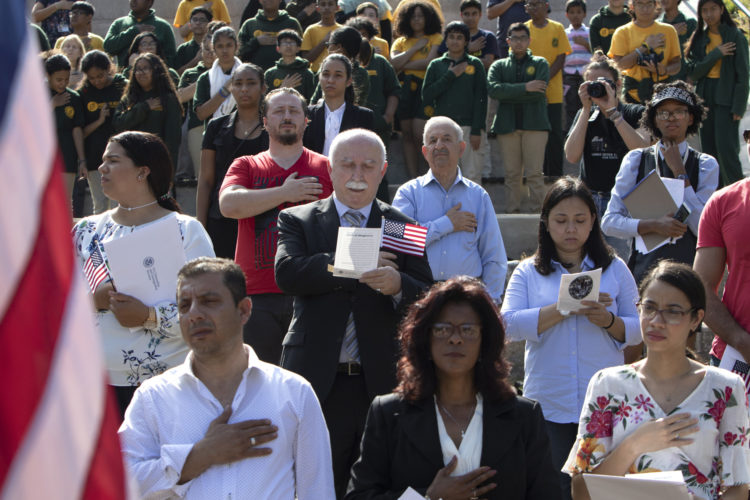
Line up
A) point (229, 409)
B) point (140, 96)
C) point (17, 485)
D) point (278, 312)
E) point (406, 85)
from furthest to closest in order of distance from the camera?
point (406, 85) < point (140, 96) < point (278, 312) < point (229, 409) < point (17, 485)

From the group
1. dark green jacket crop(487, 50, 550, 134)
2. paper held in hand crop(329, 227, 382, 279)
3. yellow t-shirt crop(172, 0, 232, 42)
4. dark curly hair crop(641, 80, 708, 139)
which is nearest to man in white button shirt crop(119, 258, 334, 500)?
paper held in hand crop(329, 227, 382, 279)

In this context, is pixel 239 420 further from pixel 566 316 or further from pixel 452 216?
pixel 452 216

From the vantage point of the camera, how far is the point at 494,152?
11.4 metres

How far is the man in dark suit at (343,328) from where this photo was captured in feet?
15.1

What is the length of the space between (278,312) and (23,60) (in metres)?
4.56

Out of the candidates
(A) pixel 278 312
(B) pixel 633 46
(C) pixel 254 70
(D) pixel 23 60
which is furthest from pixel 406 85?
(D) pixel 23 60

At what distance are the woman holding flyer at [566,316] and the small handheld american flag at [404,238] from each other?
1.88 ft

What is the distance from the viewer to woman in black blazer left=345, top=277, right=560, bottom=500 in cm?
365

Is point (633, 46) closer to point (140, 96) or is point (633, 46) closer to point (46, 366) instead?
point (140, 96)

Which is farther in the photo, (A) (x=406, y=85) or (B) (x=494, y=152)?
(B) (x=494, y=152)

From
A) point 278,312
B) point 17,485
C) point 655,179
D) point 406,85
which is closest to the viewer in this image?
point 17,485

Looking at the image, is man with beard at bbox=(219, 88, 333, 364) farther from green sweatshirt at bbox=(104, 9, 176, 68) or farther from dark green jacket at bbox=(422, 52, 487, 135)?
green sweatshirt at bbox=(104, 9, 176, 68)

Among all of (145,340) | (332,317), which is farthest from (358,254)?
(145,340)

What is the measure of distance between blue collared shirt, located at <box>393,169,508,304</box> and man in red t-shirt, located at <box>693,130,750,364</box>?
1466 millimetres
